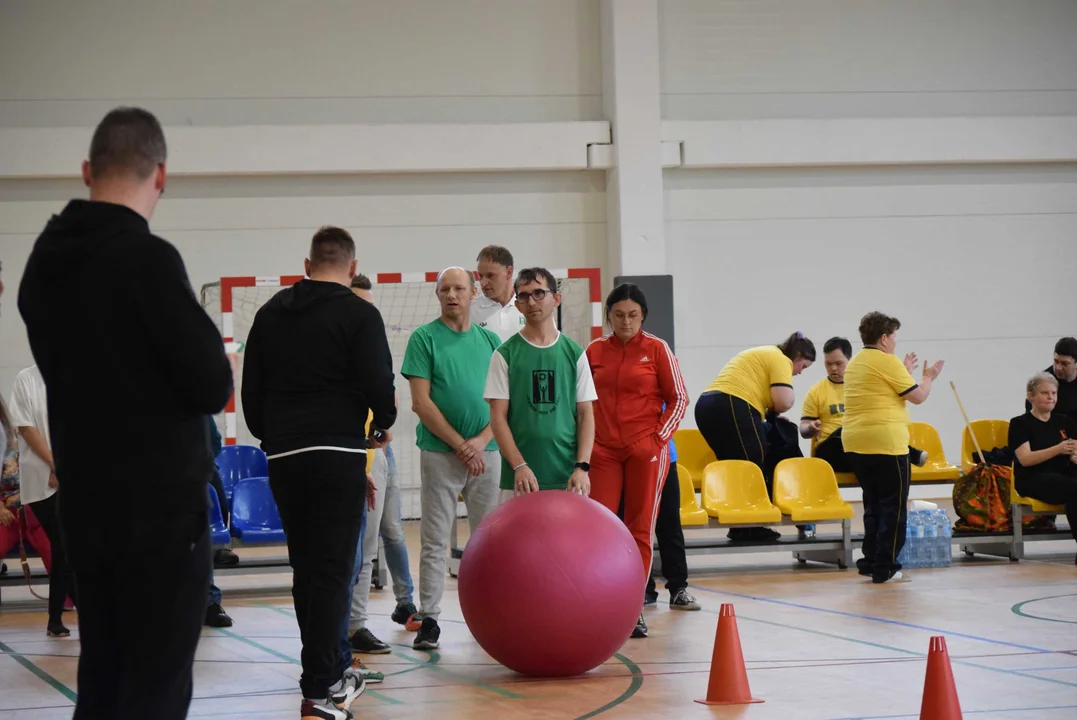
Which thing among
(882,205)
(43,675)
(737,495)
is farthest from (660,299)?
(43,675)

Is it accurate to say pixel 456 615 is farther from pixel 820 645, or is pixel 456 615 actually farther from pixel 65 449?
pixel 65 449

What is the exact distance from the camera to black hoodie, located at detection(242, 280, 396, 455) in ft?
13.3

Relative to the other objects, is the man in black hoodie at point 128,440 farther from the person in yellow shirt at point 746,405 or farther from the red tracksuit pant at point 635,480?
the person in yellow shirt at point 746,405

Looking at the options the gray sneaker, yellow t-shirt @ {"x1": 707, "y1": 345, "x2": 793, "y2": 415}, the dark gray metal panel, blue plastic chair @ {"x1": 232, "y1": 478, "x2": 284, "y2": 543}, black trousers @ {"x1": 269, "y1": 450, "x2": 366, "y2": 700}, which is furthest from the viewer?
the dark gray metal panel

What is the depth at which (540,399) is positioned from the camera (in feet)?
18.1

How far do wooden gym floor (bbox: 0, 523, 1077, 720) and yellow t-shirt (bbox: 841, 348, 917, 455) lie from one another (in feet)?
3.07

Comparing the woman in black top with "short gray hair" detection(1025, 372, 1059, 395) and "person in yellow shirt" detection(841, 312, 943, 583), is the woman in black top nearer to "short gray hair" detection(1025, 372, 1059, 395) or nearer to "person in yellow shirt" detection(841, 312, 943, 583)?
"short gray hair" detection(1025, 372, 1059, 395)

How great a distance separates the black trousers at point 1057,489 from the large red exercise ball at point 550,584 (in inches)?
202

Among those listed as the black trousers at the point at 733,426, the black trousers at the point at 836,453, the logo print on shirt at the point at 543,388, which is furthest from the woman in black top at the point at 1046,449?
the logo print on shirt at the point at 543,388

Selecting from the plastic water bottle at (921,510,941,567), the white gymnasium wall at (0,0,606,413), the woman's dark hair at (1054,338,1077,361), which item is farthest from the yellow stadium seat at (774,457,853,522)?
the white gymnasium wall at (0,0,606,413)

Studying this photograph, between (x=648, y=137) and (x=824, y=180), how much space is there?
2.33 meters

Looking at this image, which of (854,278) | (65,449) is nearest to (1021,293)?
(854,278)

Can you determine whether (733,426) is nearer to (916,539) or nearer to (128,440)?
(916,539)

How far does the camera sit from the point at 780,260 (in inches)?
564
